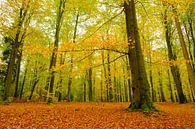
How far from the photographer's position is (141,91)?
9.92 metres

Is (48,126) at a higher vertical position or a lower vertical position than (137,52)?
lower

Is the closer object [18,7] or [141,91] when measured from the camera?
[141,91]

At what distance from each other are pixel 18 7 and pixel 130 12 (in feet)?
31.0

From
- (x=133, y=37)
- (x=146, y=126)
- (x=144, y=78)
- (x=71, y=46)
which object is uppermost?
(x=133, y=37)

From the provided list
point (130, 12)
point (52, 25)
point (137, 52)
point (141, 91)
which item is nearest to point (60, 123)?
point (141, 91)

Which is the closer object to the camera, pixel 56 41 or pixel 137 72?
pixel 137 72

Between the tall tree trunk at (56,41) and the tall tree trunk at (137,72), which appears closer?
the tall tree trunk at (137,72)

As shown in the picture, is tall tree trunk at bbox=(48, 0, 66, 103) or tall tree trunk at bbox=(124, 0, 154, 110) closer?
tall tree trunk at bbox=(124, 0, 154, 110)

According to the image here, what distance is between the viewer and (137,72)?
33.7 feet

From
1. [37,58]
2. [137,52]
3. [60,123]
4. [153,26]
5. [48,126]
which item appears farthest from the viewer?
[37,58]

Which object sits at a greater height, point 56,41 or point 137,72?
point 56,41

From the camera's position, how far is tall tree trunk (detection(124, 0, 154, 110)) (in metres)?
9.85

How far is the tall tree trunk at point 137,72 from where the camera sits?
32.3ft

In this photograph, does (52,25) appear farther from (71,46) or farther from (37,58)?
(71,46)
